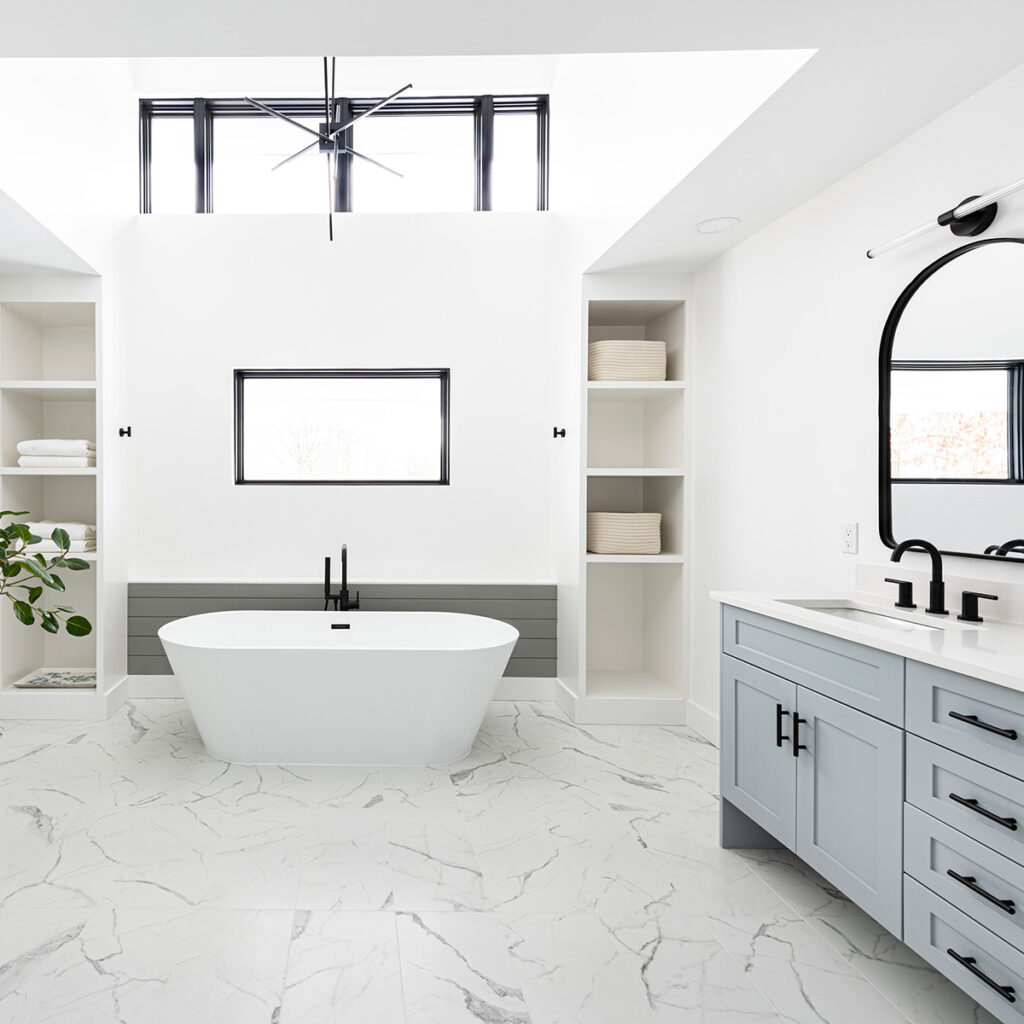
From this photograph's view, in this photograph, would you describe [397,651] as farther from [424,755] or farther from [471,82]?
[471,82]

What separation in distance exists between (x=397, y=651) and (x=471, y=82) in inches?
141

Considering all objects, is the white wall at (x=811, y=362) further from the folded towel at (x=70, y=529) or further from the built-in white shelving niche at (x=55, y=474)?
the folded towel at (x=70, y=529)

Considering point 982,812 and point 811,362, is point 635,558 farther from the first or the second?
point 982,812

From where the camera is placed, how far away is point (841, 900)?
2152 mm

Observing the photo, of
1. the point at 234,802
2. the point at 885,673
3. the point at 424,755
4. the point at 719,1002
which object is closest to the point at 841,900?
the point at 719,1002

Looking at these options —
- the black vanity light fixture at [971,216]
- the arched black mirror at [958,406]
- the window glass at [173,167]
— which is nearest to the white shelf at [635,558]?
the arched black mirror at [958,406]

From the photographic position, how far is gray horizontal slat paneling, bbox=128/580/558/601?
4188mm

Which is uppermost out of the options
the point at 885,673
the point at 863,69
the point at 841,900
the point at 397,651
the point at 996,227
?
the point at 863,69

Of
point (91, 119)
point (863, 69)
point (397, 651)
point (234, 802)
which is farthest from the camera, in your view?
point (91, 119)

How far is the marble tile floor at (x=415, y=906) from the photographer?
1.69m

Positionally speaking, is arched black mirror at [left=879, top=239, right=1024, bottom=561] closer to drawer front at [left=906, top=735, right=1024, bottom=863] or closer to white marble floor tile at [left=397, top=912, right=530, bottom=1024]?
drawer front at [left=906, top=735, right=1024, bottom=863]

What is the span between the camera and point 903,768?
5.43ft

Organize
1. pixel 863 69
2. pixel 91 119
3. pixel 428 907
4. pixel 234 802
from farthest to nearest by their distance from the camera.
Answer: pixel 91 119 < pixel 234 802 < pixel 428 907 < pixel 863 69

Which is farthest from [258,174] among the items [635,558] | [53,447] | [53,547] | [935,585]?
[935,585]
